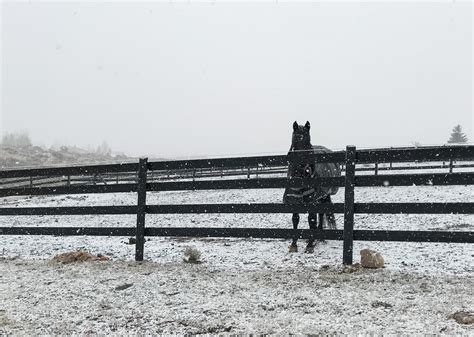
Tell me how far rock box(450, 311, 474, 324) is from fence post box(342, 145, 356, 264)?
186cm

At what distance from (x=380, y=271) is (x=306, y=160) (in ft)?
6.33

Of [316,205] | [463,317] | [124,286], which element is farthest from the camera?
[316,205]

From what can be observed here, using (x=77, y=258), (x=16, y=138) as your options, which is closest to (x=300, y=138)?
(x=77, y=258)

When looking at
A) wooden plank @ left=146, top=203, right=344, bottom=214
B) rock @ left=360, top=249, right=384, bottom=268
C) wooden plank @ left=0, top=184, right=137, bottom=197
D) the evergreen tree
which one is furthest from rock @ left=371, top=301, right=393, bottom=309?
the evergreen tree

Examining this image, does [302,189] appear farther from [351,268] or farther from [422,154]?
[422,154]

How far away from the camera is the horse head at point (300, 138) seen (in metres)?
7.39

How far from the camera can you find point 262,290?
486 centimetres

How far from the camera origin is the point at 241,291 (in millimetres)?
4902

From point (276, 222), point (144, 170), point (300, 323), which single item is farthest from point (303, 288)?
point (276, 222)

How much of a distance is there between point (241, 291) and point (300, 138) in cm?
350

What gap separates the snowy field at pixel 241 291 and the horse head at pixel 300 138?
1957 mm

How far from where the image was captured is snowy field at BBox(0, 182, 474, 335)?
402 cm

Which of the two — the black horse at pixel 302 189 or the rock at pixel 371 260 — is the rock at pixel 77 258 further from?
the rock at pixel 371 260

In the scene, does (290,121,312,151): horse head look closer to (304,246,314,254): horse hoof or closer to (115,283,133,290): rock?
(304,246,314,254): horse hoof
